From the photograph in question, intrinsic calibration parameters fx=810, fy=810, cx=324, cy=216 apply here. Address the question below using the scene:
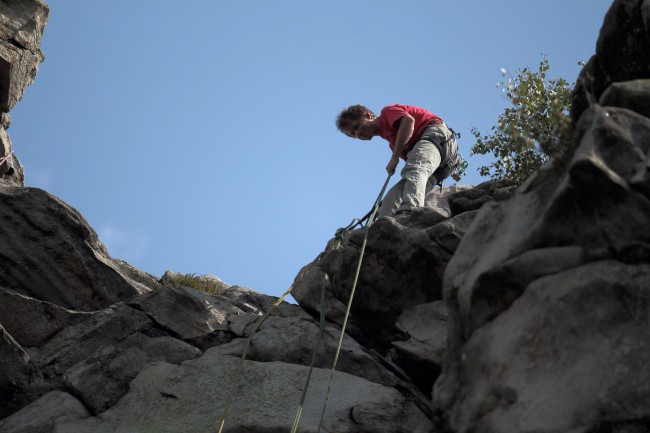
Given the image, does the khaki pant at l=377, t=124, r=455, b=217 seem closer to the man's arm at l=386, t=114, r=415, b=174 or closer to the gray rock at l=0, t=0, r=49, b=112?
the man's arm at l=386, t=114, r=415, b=174

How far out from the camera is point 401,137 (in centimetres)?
1402

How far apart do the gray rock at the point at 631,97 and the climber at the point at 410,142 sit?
19.6ft

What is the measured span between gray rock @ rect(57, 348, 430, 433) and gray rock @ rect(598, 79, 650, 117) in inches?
169

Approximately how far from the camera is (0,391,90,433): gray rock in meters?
10.4

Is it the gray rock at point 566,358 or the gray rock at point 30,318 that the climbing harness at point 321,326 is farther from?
the gray rock at point 30,318

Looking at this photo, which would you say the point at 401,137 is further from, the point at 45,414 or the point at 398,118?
the point at 45,414

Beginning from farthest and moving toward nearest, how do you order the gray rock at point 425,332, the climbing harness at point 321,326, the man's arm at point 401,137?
the man's arm at point 401,137, the gray rock at point 425,332, the climbing harness at point 321,326

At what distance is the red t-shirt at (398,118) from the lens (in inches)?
563

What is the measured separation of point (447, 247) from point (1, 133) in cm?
1231

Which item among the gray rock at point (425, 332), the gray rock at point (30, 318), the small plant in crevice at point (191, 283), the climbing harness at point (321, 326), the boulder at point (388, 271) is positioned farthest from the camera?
the small plant in crevice at point (191, 283)

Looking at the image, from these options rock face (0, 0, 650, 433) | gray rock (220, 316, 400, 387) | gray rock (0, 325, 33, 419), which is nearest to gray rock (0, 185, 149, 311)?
rock face (0, 0, 650, 433)

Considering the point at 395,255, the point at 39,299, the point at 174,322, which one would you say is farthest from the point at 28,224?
the point at 395,255

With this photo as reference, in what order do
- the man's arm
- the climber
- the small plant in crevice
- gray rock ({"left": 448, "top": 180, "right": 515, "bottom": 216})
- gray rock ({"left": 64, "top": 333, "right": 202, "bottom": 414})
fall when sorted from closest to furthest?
gray rock ({"left": 64, "top": 333, "right": 202, "bottom": 414}), gray rock ({"left": 448, "top": 180, "right": 515, "bottom": 216}), the climber, the man's arm, the small plant in crevice

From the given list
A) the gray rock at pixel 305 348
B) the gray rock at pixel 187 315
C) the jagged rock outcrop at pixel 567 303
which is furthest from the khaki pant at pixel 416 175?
the jagged rock outcrop at pixel 567 303
